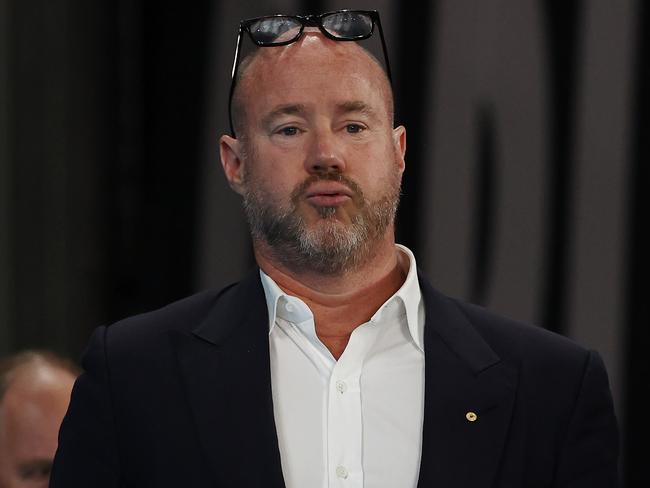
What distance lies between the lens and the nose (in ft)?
6.29

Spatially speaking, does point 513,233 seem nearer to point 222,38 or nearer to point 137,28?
point 222,38

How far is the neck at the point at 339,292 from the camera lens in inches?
78.7

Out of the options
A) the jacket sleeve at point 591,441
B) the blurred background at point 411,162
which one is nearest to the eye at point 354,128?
the jacket sleeve at point 591,441

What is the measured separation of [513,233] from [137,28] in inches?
46.2

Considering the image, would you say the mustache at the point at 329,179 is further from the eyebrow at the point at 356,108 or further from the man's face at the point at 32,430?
the man's face at the point at 32,430

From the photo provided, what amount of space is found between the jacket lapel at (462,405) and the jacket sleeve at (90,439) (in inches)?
17.1

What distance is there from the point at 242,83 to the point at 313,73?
134mm

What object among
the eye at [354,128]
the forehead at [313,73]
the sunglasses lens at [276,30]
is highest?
the sunglasses lens at [276,30]

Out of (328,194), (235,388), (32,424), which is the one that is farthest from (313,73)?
(32,424)

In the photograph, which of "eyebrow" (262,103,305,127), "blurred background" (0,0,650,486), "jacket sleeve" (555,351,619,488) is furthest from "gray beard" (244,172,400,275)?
"blurred background" (0,0,650,486)

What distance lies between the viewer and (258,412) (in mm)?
1883

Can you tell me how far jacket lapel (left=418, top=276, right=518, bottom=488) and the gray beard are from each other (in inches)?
6.2

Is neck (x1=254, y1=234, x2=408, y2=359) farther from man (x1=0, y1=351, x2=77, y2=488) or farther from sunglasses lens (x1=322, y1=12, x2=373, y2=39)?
man (x1=0, y1=351, x2=77, y2=488)

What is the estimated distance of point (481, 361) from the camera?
1.96 m
